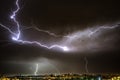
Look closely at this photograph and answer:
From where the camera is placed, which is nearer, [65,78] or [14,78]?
[65,78]

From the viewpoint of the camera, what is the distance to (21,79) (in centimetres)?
5366

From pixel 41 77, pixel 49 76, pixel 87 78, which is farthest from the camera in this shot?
pixel 49 76

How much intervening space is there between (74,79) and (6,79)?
392 inches

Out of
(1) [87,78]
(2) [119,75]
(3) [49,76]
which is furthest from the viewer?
(3) [49,76]

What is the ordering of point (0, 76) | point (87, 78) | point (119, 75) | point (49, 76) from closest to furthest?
point (87, 78) → point (119, 75) → point (0, 76) → point (49, 76)

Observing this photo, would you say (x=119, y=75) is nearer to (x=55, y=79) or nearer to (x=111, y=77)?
(x=111, y=77)

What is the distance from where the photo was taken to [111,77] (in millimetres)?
49250

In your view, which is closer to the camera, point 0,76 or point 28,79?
point 0,76

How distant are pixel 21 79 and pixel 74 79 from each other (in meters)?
10.5

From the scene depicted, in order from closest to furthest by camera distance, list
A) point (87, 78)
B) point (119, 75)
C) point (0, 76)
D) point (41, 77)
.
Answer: point (87, 78), point (119, 75), point (0, 76), point (41, 77)

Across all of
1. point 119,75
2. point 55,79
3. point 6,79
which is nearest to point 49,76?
point 55,79

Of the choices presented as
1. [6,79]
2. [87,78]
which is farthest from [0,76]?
[87,78]

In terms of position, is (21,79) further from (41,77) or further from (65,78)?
(65,78)

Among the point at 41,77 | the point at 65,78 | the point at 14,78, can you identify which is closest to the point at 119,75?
the point at 65,78
